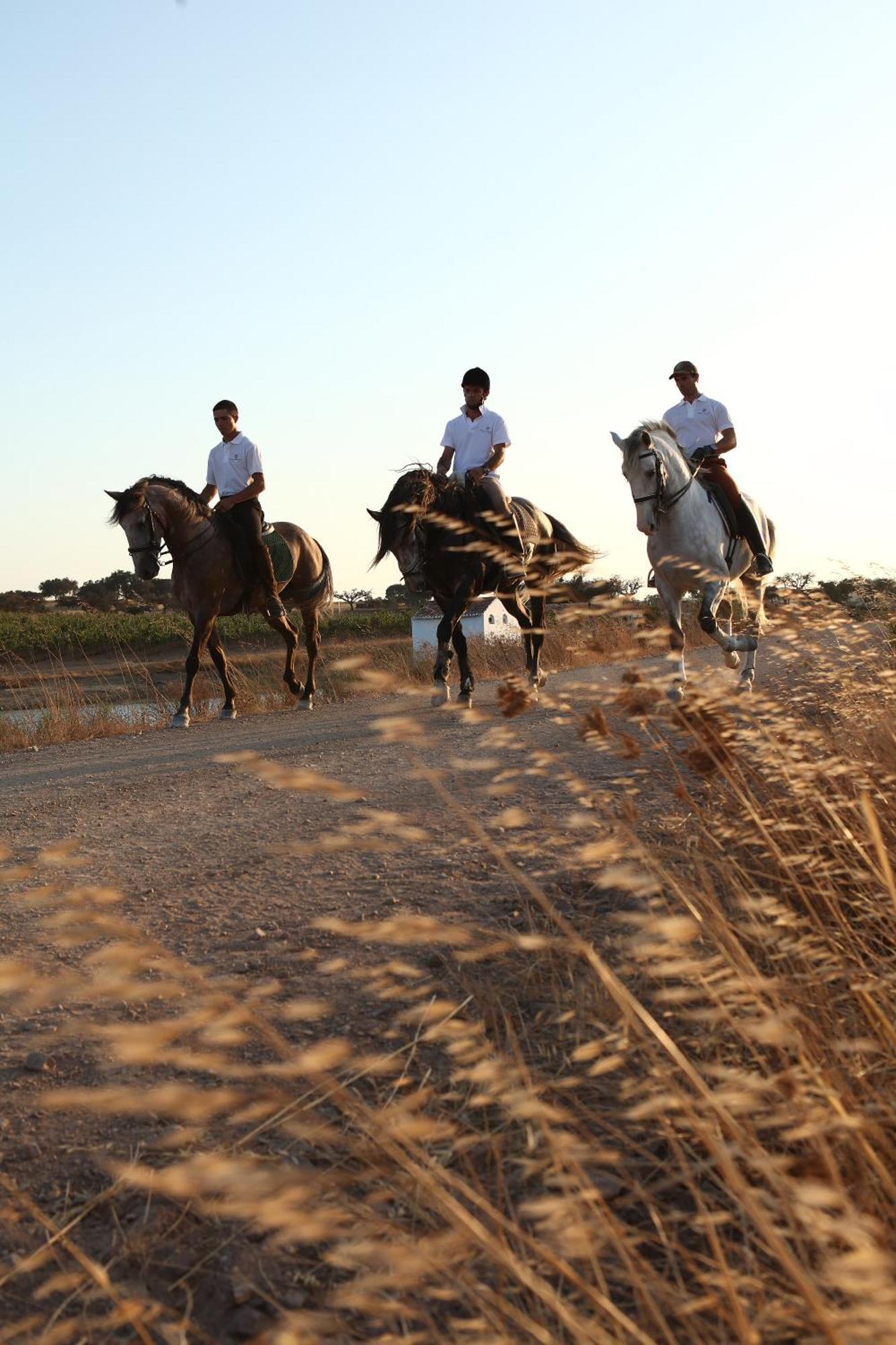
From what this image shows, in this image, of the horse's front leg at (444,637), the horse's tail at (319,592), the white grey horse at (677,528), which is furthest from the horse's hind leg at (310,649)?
the white grey horse at (677,528)

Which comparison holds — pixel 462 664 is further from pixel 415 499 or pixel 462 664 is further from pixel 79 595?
pixel 79 595

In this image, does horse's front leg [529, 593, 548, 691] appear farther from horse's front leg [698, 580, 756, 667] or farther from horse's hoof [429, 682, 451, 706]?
horse's front leg [698, 580, 756, 667]

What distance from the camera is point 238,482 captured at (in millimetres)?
12055

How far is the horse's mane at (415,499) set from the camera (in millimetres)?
10508

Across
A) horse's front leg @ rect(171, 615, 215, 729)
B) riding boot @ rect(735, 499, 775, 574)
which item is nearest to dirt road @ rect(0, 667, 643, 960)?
horse's front leg @ rect(171, 615, 215, 729)

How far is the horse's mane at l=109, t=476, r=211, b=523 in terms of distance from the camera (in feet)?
37.8

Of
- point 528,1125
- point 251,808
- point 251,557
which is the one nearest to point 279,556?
point 251,557

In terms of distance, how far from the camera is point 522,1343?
5.70ft

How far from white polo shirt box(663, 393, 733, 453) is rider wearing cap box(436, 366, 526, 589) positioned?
5.20ft

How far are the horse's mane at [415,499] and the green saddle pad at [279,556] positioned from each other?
90.7 inches

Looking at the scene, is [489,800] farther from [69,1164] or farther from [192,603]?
[192,603]

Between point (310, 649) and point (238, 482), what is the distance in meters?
2.22

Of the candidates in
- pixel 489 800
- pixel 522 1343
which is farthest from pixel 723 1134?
pixel 489 800

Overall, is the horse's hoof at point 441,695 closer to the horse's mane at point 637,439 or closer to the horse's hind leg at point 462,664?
the horse's hind leg at point 462,664
